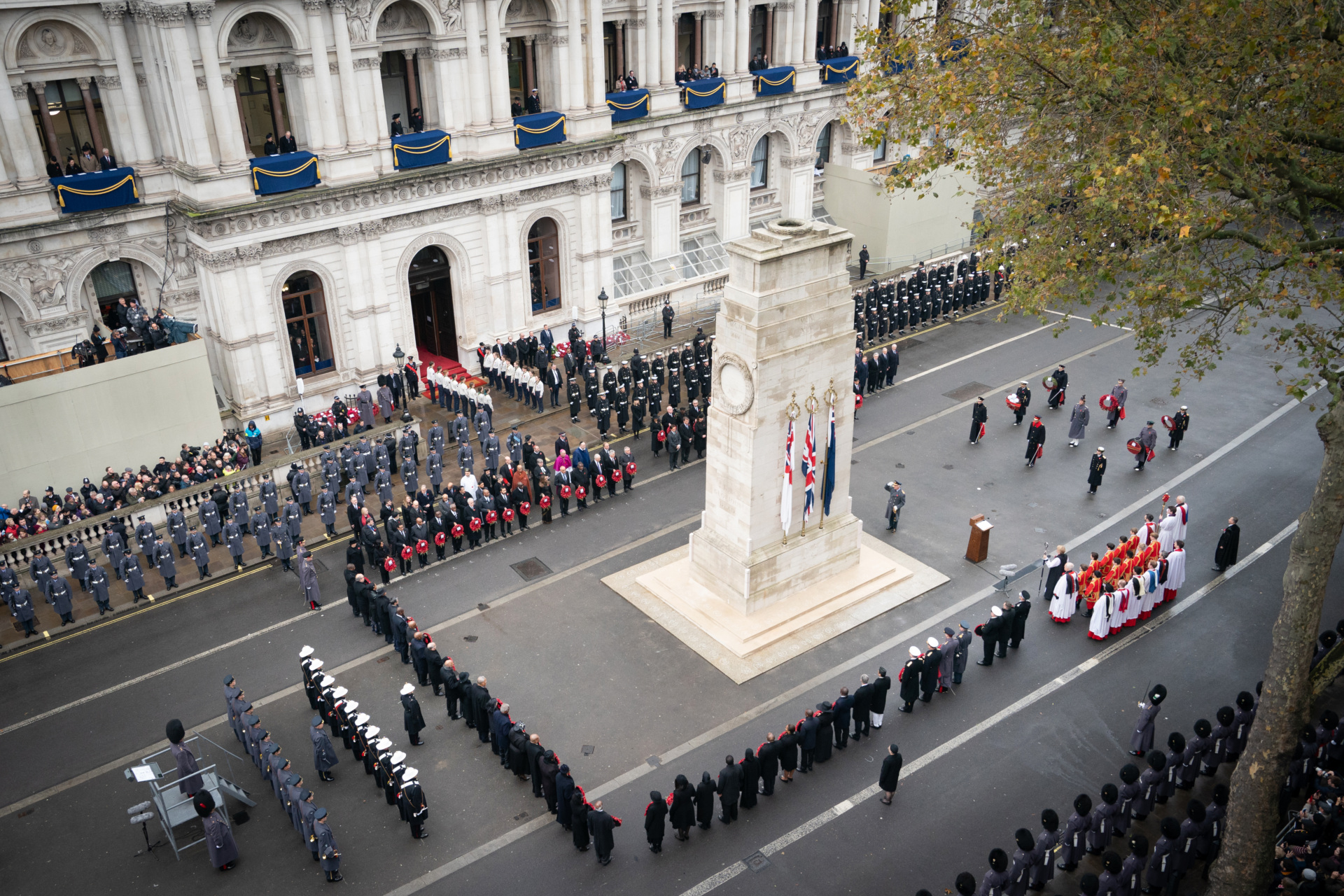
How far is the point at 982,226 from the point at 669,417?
11.9 metres

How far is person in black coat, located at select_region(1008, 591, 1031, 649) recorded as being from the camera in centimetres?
1880

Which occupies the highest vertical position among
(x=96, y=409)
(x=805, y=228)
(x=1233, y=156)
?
(x=1233, y=156)

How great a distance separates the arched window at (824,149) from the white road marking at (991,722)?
2578 centimetres

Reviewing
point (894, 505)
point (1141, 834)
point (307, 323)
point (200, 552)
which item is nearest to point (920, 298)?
point (894, 505)

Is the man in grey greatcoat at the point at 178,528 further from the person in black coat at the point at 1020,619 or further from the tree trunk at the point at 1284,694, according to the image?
the tree trunk at the point at 1284,694

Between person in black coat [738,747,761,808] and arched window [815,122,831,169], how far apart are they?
32368mm

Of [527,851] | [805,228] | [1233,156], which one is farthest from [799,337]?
[527,851]

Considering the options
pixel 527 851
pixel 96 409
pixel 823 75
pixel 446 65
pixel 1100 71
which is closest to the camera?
pixel 1100 71

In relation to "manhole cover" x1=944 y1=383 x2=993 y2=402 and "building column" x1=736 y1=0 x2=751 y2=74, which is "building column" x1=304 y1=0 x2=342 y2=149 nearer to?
"building column" x1=736 y1=0 x2=751 y2=74

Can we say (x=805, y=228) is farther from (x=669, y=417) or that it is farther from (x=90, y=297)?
(x=90, y=297)

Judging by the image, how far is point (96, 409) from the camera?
987 inches

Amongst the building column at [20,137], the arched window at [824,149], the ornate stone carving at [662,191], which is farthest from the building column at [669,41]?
the building column at [20,137]

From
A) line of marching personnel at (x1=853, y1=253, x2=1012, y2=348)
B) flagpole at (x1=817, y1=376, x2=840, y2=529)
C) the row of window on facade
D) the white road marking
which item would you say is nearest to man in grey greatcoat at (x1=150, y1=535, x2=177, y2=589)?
the white road marking

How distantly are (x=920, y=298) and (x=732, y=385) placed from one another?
1834 centimetres
